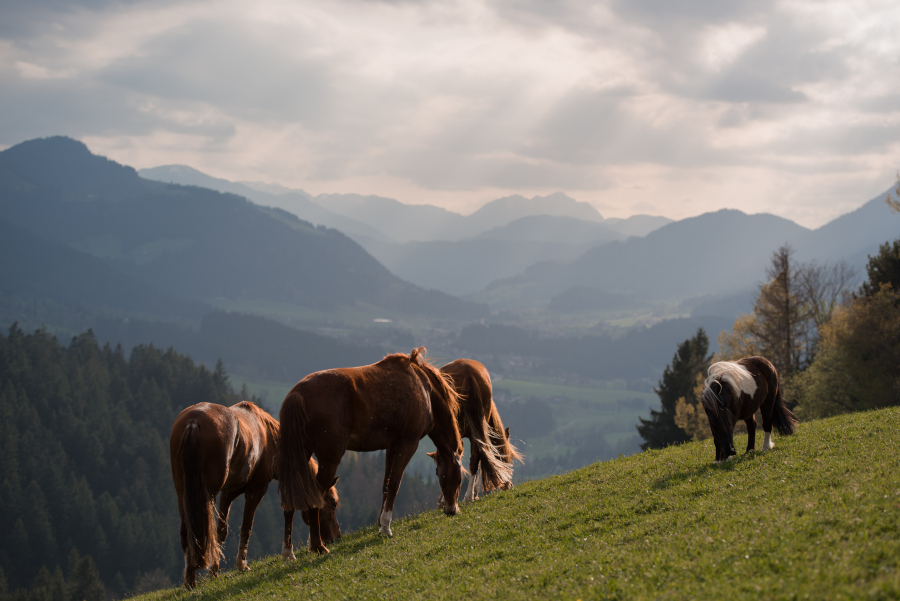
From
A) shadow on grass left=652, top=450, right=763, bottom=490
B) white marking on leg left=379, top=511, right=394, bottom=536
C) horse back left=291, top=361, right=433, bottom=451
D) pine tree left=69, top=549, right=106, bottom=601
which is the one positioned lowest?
pine tree left=69, top=549, right=106, bottom=601

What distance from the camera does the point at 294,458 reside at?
1020 cm

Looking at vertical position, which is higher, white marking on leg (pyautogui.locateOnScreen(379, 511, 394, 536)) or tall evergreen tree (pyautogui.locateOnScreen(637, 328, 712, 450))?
white marking on leg (pyautogui.locateOnScreen(379, 511, 394, 536))

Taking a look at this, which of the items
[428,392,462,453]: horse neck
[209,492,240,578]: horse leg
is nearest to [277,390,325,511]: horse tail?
[209,492,240,578]: horse leg

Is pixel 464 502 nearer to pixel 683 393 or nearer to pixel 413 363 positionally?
pixel 413 363

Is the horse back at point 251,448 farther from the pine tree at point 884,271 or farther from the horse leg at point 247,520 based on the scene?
the pine tree at point 884,271

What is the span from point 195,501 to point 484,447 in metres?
6.80

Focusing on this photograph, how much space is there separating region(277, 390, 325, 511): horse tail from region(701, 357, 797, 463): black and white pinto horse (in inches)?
322

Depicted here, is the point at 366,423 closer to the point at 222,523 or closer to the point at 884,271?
the point at 222,523

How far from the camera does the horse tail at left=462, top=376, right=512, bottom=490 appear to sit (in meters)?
14.0

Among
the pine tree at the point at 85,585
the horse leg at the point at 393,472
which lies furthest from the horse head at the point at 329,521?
the pine tree at the point at 85,585

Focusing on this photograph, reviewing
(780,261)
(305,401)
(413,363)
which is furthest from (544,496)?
(780,261)

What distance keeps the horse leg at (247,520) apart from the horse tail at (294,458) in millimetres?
1942

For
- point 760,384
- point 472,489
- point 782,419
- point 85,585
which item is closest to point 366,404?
point 472,489

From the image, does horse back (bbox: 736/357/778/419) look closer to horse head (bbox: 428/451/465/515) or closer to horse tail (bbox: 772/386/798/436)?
horse tail (bbox: 772/386/798/436)
